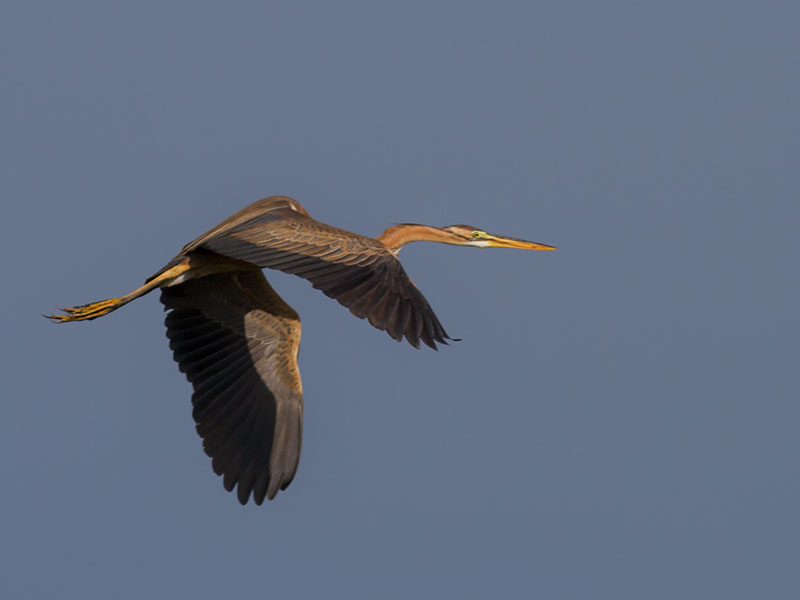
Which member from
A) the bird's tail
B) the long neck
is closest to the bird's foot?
the bird's tail

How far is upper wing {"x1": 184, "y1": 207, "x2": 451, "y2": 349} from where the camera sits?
6.93 metres

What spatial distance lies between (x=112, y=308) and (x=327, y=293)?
252cm

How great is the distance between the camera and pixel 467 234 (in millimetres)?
10703

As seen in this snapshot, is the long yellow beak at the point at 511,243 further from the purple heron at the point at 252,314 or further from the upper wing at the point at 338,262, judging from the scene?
the upper wing at the point at 338,262

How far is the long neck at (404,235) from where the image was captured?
9961 mm

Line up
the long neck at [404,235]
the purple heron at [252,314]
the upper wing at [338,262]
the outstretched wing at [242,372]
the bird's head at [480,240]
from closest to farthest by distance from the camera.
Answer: the upper wing at [338,262] < the purple heron at [252,314] < the outstretched wing at [242,372] < the long neck at [404,235] < the bird's head at [480,240]

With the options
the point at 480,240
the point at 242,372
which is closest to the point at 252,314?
the point at 242,372

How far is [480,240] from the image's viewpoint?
10773 mm

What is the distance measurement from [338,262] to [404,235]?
230 cm

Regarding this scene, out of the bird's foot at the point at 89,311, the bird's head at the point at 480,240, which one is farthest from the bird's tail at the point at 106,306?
the bird's head at the point at 480,240

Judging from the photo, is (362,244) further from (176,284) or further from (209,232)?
(176,284)

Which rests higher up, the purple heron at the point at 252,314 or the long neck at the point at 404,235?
the long neck at the point at 404,235

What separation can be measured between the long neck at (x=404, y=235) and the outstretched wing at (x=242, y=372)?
104 cm

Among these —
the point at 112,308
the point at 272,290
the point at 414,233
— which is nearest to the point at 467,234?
the point at 414,233
